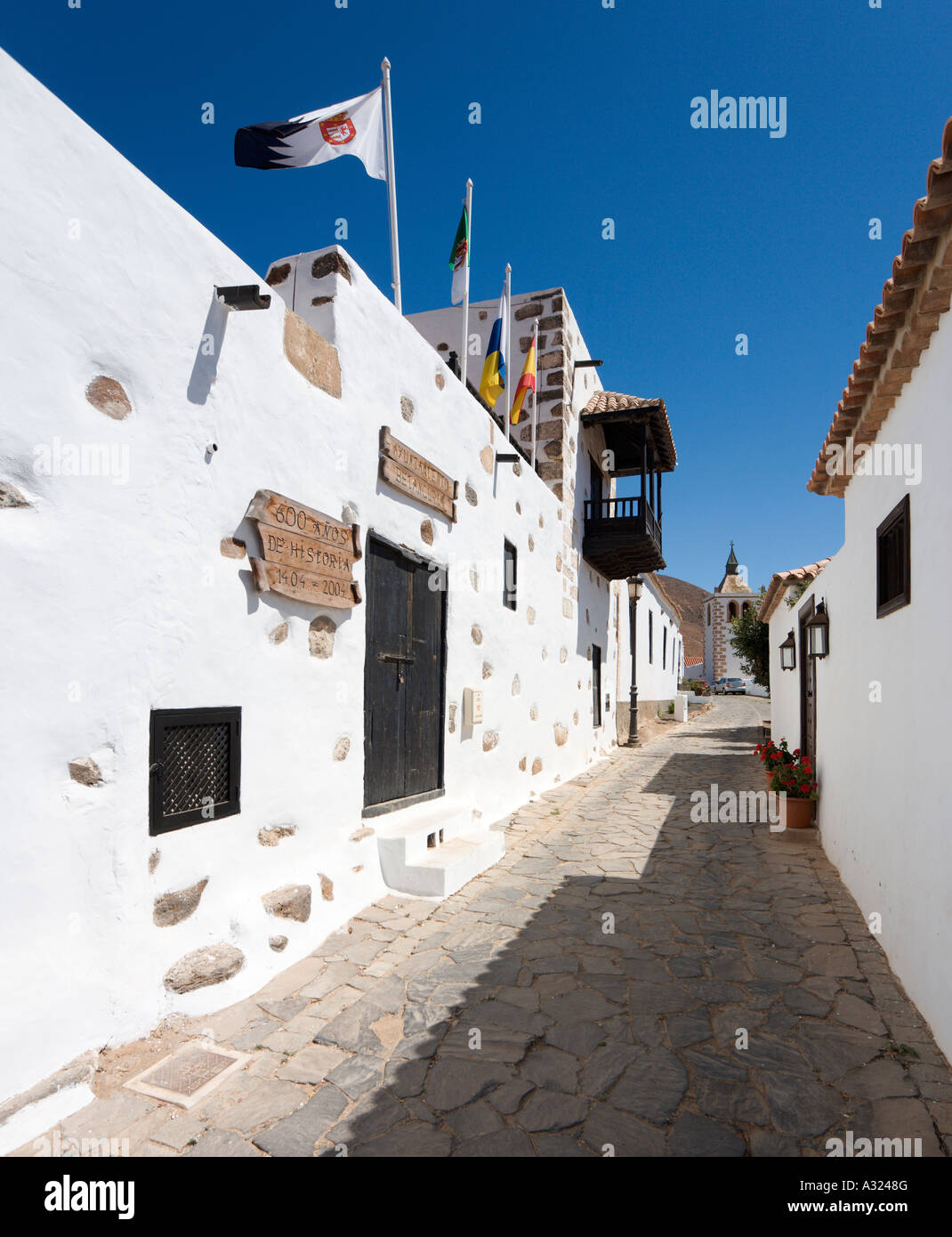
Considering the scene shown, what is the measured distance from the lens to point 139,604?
275 centimetres

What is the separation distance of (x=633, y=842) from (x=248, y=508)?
15.7 feet

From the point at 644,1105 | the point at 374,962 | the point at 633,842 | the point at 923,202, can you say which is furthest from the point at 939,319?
the point at 633,842

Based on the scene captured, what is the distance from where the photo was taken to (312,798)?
12.8 ft

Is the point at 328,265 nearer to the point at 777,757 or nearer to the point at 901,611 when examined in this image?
the point at 901,611

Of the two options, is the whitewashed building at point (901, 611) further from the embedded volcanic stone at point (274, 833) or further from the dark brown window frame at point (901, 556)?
the embedded volcanic stone at point (274, 833)

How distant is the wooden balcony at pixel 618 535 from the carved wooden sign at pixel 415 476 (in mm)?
5861

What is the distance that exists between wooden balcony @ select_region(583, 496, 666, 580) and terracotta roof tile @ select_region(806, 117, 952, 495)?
22.0 ft

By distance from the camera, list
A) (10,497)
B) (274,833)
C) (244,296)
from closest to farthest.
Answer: (10,497) → (244,296) → (274,833)

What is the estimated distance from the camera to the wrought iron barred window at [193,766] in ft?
9.34

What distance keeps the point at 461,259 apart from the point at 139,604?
5.39m

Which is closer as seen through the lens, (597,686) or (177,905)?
(177,905)

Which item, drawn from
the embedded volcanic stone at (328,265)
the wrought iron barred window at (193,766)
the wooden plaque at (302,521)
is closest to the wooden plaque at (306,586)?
the wooden plaque at (302,521)

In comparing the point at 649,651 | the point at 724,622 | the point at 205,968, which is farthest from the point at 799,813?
the point at 724,622
